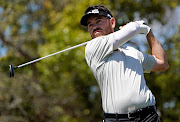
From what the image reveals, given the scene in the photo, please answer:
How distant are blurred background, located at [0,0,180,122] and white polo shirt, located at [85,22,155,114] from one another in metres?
7.69

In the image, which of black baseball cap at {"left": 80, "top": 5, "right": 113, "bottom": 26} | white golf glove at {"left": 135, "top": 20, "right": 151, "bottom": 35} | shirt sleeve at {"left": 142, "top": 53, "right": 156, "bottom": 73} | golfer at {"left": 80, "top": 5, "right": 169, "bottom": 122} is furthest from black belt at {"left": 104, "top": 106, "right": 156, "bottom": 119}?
black baseball cap at {"left": 80, "top": 5, "right": 113, "bottom": 26}

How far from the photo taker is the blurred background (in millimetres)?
10938

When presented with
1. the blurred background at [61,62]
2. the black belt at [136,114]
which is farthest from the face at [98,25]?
the blurred background at [61,62]

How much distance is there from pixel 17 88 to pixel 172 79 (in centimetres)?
509

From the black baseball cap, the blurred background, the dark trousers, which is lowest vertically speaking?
the dark trousers

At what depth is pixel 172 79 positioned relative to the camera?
12.3 m

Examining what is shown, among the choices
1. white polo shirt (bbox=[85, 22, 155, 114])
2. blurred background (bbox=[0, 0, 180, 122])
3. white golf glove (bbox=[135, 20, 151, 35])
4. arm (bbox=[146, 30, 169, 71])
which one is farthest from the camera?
blurred background (bbox=[0, 0, 180, 122])

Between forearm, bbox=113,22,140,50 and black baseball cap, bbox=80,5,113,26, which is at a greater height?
black baseball cap, bbox=80,5,113,26

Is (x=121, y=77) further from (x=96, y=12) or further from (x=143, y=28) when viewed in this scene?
(x=96, y=12)


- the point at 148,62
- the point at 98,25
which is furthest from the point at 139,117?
the point at 98,25

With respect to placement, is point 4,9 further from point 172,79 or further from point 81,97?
point 172,79

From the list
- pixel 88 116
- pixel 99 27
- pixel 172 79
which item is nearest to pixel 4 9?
pixel 88 116

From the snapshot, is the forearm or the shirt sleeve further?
the shirt sleeve

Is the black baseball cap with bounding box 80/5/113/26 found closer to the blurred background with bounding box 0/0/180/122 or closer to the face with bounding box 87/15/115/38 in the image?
the face with bounding box 87/15/115/38
